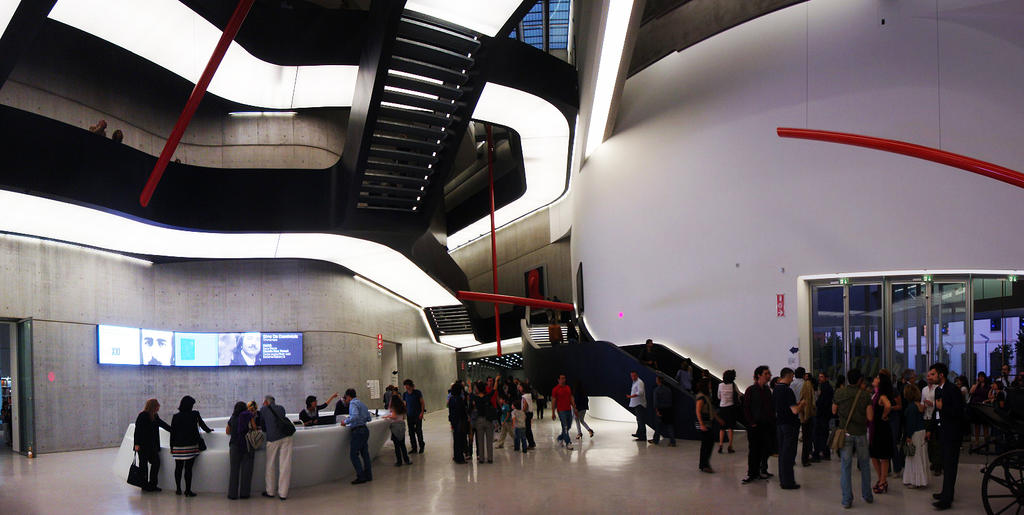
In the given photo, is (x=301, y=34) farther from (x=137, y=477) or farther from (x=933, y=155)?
(x=933, y=155)

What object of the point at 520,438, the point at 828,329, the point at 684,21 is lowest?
the point at 520,438

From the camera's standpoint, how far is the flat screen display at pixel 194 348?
1789cm

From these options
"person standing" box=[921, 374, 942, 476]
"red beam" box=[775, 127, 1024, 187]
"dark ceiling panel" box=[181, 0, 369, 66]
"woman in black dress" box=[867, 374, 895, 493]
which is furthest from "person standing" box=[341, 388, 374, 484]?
"red beam" box=[775, 127, 1024, 187]

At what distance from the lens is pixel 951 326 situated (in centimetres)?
1583

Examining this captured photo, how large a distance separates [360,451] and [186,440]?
2.39 m

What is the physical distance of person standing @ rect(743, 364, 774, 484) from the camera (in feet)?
32.0

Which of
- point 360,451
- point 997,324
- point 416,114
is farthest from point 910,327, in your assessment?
point 360,451

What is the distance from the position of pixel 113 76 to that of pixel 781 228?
51.1 ft

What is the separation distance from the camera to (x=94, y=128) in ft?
52.7

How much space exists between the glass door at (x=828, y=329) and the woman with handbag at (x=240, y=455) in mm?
11936

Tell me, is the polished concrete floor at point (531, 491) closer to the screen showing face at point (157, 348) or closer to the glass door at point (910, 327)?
the glass door at point (910, 327)

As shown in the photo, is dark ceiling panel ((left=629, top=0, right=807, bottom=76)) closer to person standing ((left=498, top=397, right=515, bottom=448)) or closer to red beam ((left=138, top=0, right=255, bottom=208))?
person standing ((left=498, top=397, right=515, bottom=448))

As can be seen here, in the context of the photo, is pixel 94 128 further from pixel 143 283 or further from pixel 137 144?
pixel 143 283

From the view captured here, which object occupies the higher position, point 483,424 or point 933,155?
point 933,155
